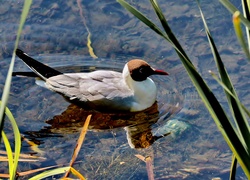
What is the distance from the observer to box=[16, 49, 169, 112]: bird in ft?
20.0

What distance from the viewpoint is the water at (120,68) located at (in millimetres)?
5160

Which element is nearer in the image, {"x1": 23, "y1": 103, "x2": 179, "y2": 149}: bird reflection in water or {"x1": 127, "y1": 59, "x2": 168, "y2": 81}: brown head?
{"x1": 23, "y1": 103, "x2": 179, "y2": 149}: bird reflection in water

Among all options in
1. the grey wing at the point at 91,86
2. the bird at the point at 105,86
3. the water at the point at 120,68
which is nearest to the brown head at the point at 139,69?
the bird at the point at 105,86

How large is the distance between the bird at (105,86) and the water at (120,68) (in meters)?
0.22

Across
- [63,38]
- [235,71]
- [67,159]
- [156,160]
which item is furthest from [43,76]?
[235,71]

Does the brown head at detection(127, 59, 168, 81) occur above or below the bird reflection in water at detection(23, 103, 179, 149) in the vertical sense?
above

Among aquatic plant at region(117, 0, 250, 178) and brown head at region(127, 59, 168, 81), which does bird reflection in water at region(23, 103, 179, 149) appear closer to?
brown head at region(127, 59, 168, 81)

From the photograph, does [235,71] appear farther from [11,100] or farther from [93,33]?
[11,100]

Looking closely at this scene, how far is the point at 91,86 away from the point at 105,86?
16cm

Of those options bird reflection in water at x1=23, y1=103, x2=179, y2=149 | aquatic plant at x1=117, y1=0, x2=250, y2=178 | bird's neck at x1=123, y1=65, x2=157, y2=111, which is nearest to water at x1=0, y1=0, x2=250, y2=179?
bird reflection in water at x1=23, y1=103, x2=179, y2=149

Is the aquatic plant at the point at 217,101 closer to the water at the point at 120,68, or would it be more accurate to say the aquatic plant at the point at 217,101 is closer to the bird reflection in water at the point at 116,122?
the water at the point at 120,68

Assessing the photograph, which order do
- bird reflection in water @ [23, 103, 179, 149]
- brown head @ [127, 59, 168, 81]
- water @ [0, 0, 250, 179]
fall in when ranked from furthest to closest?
brown head @ [127, 59, 168, 81] < bird reflection in water @ [23, 103, 179, 149] < water @ [0, 0, 250, 179]

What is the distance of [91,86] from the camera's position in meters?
6.12

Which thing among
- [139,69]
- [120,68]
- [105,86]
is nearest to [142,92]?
[139,69]
